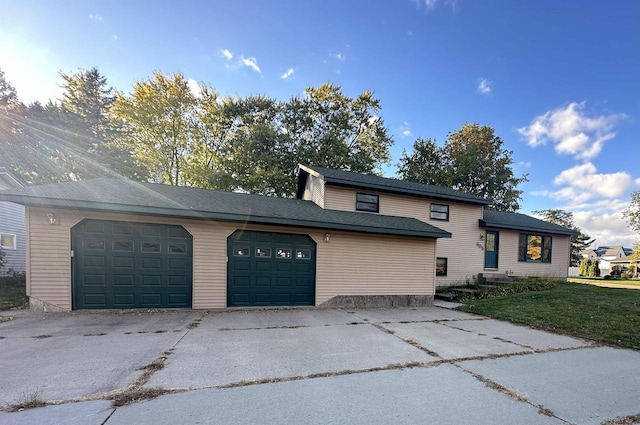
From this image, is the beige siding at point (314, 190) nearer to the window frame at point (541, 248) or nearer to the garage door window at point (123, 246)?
the garage door window at point (123, 246)

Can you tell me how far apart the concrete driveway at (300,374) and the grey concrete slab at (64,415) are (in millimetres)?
15

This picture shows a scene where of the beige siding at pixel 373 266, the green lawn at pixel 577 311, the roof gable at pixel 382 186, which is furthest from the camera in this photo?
the roof gable at pixel 382 186

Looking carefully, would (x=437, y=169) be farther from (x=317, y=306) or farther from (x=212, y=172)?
(x=317, y=306)

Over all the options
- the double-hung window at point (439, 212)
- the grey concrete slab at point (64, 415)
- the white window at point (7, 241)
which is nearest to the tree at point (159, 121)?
the white window at point (7, 241)

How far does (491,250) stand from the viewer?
14.1 meters

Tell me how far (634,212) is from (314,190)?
114 feet

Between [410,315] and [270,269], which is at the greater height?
[270,269]

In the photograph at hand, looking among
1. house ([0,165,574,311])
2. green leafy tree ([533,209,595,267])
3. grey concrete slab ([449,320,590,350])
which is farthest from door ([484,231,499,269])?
green leafy tree ([533,209,595,267])

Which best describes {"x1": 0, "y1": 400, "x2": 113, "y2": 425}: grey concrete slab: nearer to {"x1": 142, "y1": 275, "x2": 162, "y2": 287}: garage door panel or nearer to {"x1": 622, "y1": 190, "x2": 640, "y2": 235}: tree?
{"x1": 142, "y1": 275, "x2": 162, "y2": 287}: garage door panel

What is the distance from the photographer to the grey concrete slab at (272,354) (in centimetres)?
368

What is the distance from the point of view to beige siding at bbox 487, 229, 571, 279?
14094 mm

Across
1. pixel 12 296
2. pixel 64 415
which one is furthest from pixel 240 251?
pixel 12 296

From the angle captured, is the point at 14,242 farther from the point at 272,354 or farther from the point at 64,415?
the point at 272,354

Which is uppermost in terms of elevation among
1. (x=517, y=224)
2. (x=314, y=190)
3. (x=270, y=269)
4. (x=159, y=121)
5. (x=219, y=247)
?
(x=159, y=121)
